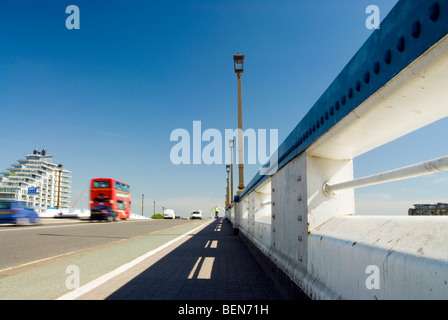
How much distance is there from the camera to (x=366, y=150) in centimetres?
331

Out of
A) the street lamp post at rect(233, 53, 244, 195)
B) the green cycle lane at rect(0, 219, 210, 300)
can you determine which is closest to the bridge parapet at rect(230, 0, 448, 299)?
the green cycle lane at rect(0, 219, 210, 300)

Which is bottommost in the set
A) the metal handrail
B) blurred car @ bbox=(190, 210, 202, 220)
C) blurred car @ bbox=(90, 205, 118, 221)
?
blurred car @ bbox=(190, 210, 202, 220)

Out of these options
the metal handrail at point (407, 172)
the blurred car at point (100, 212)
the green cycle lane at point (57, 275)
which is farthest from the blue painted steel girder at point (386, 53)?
the blurred car at point (100, 212)

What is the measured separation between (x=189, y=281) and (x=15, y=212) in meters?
20.3

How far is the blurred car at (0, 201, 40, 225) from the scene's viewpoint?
825 inches

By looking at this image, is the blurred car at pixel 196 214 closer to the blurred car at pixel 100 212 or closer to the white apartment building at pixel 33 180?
the blurred car at pixel 100 212

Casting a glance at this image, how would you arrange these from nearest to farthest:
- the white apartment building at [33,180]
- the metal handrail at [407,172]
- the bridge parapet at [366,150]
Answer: the bridge parapet at [366,150]
the metal handrail at [407,172]
the white apartment building at [33,180]

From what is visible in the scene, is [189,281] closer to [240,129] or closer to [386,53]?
[386,53]

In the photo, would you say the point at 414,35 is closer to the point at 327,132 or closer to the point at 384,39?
the point at 384,39

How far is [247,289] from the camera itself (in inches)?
196

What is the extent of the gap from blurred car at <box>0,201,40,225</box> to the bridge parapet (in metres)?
22.1

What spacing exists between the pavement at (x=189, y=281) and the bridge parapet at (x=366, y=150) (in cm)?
114

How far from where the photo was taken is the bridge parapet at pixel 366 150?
1.51 metres

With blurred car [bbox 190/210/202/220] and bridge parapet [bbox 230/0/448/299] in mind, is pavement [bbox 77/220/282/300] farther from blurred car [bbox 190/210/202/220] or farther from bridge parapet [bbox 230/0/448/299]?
blurred car [bbox 190/210/202/220]
